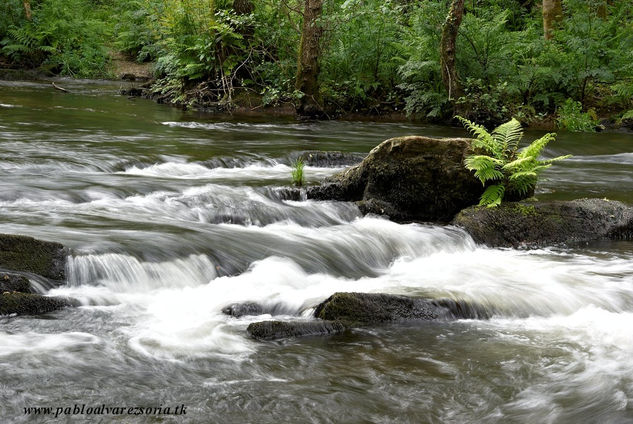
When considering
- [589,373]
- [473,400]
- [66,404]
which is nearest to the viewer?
[66,404]

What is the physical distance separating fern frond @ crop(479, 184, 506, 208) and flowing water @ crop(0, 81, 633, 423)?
734 mm

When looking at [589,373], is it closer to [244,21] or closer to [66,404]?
[66,404]

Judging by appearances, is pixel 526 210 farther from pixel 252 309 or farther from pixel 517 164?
pixel 252 309

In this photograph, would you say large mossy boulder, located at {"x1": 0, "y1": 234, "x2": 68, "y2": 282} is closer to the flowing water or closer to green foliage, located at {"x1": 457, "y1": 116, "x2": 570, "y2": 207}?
the flowing water

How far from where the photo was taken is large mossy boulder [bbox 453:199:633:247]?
7566 millimetres

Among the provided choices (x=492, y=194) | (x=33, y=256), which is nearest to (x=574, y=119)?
(x=492, y=194)

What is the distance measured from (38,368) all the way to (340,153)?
7.71m

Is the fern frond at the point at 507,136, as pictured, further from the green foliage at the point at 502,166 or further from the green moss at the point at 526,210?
the green moss at the point at 526,210

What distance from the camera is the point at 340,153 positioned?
11109 millimetres

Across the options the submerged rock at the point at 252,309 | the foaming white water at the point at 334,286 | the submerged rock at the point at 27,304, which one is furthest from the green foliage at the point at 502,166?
the submerged rock at the point at 27,304

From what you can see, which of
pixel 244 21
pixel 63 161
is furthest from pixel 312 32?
pixel 63 161

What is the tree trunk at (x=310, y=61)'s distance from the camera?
1568 cm

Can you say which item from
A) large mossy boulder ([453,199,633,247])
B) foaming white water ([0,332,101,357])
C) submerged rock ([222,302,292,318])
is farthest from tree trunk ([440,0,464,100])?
foaming white water ([0,332,101,357])

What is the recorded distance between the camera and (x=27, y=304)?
4750 mm
